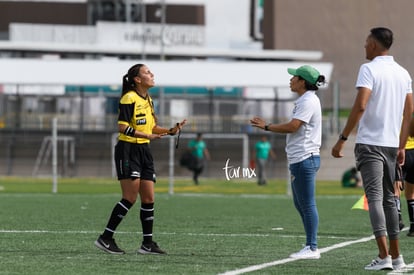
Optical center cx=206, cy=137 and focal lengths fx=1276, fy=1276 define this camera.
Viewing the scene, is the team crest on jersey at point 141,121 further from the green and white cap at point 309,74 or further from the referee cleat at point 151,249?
the green and white cap at point 309,74

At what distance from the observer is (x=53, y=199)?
27922 millimetres

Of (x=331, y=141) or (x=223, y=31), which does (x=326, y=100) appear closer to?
(x=331, y=141)

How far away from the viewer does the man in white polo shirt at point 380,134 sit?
11664 mm

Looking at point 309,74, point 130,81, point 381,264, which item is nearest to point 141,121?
point 130,81

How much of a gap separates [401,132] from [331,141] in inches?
1699

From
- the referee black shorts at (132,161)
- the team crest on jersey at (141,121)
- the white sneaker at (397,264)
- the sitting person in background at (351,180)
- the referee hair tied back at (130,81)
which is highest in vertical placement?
the referee hair tied back at (130,81)

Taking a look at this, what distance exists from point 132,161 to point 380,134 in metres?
2.83

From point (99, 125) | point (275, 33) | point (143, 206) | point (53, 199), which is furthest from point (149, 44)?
point (143, 206)

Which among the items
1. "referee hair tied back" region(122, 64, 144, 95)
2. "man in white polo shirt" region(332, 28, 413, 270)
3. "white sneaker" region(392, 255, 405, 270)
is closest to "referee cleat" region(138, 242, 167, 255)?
"referee hair tied back" region(122, 64, 144, 95)

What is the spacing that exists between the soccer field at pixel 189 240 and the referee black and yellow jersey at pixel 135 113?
1.27 meters

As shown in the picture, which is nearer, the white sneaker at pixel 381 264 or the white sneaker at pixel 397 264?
the white sneaker at pixel 381 264

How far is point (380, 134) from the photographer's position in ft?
38.4

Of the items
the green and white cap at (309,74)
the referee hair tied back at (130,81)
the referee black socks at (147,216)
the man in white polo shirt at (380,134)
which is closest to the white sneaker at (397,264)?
the man in white polo shirt at (380,134)

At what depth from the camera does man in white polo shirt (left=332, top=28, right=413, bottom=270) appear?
1166cm
